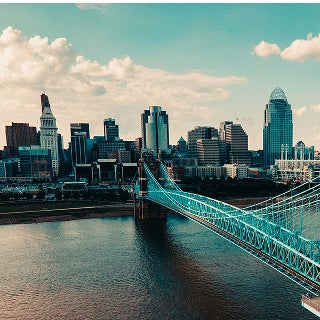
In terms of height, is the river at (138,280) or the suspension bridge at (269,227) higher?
the suspension bridge at (269,227)

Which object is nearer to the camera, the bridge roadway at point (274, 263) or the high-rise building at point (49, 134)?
the bridge roadway at point (274, 263)

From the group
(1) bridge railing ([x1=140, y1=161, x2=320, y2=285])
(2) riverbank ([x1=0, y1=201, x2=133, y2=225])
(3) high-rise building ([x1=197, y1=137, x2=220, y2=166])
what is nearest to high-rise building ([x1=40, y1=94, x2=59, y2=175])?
(3) high-rise building ([x1=197, y1=137, x2=220, y2=166])

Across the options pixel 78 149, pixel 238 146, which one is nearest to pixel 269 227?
pixel 238 146

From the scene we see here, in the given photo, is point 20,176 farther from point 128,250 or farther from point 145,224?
point 128,250

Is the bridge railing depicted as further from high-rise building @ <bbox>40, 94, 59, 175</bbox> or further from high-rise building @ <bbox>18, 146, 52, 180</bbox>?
high-rise building @ <bbox>40, 94, 59, 175</bbox>

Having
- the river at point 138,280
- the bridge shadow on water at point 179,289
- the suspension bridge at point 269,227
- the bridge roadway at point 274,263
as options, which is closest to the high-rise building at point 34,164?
the suspension bridge at point 269,227

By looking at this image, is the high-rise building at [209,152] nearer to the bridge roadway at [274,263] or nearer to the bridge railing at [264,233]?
the bridge railing at [264,233]

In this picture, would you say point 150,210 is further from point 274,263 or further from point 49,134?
point 49,134
